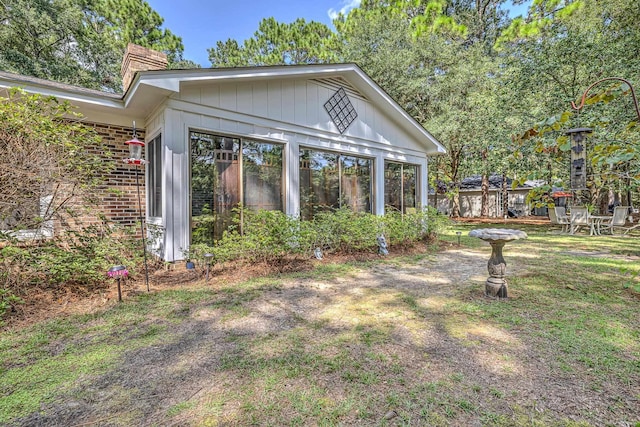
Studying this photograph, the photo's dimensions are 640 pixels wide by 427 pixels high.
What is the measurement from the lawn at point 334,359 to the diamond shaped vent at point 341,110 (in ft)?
14.9

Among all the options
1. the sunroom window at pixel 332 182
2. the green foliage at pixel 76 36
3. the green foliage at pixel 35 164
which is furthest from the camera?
the green foliage at pixel 76 36

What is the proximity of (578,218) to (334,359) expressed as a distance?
12.0m

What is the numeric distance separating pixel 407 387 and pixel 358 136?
21.5 ft

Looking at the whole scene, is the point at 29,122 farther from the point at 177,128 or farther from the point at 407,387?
the point at 407,387

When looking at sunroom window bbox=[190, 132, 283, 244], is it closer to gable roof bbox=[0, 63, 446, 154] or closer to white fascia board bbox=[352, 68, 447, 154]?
gable roof bbox=[0, 63, 446, 154]

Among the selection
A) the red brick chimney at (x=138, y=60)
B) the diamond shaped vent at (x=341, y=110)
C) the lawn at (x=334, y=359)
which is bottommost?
the lawn at (x=334, y=359)

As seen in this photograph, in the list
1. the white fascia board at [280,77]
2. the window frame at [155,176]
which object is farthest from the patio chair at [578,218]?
the window frame at [155,176]

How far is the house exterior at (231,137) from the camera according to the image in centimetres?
473

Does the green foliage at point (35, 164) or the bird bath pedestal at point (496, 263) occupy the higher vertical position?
the green foliage at point (35, 164)

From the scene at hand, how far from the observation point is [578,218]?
1027 centimetres

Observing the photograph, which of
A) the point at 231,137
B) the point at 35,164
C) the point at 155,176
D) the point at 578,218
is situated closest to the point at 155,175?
the point at 155,176

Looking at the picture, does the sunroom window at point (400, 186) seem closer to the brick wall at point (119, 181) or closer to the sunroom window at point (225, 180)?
the sunroom window at point (225, 180)

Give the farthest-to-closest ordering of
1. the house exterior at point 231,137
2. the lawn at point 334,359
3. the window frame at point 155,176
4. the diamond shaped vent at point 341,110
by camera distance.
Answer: the diamond shaped vent at point 341,110 → the window frame at point 155,176 → the house exterior at point 231,137 → the lawn at point 334,359

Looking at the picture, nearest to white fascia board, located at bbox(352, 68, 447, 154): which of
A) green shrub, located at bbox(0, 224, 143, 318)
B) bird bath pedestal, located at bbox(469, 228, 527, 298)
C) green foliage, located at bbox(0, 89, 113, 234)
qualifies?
bird bath pedestal, located at bbox(469, 228, 527, 298)
